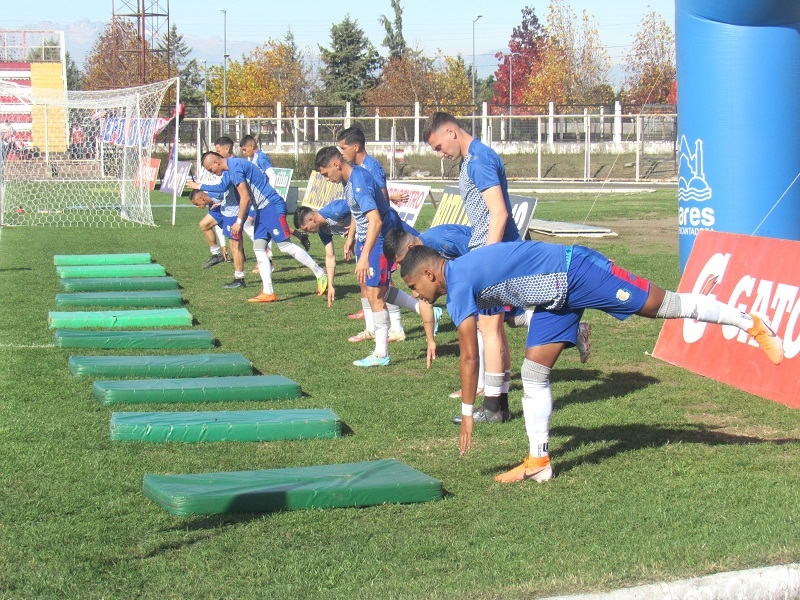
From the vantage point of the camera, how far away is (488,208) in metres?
7.21

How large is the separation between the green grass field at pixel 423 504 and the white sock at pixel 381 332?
0.25 metres

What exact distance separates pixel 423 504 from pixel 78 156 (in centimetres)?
2535

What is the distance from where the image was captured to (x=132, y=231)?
2320cm

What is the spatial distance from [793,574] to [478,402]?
11.8 feet

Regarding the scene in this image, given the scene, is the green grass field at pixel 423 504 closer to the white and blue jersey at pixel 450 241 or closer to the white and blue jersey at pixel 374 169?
the white and blue jersey at pixel 450 241

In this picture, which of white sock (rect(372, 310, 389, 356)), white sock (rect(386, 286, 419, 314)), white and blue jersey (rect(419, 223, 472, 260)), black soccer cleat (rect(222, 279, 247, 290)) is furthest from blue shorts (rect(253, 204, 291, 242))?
white and blue jersey (rect(419, 223, 472, 260))

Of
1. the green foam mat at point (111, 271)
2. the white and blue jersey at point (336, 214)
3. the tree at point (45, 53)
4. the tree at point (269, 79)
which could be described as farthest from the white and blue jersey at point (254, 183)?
the tree at point (269, 79)

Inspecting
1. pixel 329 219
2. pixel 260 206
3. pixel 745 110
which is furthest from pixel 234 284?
pixel 745 110

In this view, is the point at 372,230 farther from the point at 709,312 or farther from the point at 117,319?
the point at 709,312

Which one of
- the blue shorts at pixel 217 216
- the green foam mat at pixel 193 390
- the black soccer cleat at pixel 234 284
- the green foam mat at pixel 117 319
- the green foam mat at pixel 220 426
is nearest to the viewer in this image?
the green foam mat at pixel 220 426

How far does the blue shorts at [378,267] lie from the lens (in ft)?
30.2

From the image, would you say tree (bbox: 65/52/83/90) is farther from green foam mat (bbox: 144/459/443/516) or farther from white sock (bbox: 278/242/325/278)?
green foam mat (bbox: 144/459/443/516)

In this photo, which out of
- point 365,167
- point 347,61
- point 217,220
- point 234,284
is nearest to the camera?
point 365,167

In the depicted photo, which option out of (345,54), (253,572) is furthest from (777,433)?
(345,54)
